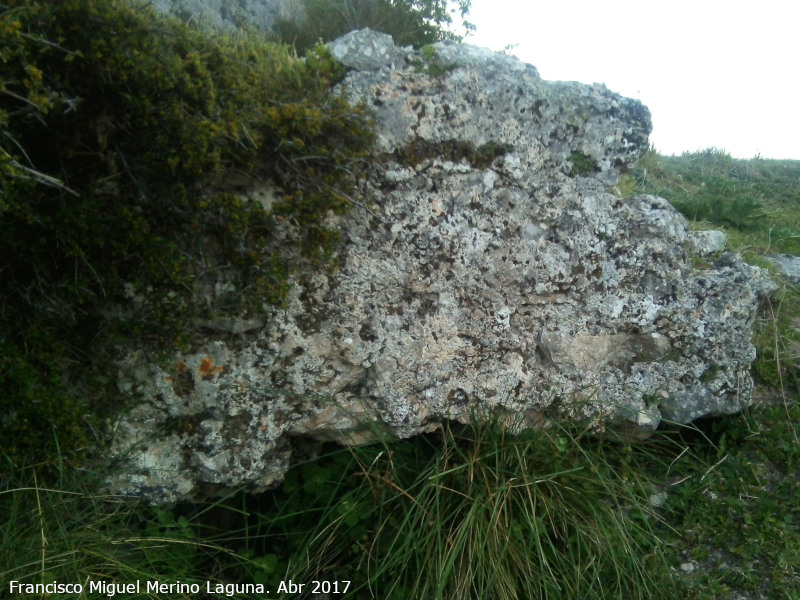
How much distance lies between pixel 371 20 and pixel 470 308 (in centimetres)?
533

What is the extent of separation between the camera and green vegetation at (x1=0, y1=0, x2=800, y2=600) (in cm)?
239

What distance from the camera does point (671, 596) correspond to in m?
2.87

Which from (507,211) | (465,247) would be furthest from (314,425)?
(507,211)

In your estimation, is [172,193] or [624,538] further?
[624,538]

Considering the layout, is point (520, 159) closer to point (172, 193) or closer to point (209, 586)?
point (172, 193)

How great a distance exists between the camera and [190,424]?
9.51ft

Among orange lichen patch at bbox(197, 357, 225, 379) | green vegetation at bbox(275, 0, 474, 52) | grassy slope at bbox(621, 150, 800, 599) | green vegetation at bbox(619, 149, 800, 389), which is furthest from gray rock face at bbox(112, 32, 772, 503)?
green vegetation at bbox(275, 0, 474, 52)

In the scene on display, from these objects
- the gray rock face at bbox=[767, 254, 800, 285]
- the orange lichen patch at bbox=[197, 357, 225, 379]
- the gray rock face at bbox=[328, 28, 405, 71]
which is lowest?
the orange lichen patch at bbox=[197, 357, 225, 379]

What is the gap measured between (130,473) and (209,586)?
1.99 ft

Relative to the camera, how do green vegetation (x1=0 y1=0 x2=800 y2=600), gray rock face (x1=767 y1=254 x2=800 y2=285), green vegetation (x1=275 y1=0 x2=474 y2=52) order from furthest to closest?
green vegetation (x1=275 y1=0 x2=474 y2=52), gray rock face (x1=767 y1=254 x2=800 y2=285), green vegetation (x1=0 y1=0 x2=800 y2=600)

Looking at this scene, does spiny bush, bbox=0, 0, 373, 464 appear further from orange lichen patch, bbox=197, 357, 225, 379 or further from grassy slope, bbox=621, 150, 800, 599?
grassy slope, bbox=621, 150, 800, 599

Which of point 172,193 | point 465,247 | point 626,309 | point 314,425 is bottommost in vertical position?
point 314,425

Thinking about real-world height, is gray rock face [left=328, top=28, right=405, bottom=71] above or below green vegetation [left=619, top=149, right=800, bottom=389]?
above

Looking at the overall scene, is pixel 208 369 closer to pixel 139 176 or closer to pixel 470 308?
pixel 139 176
